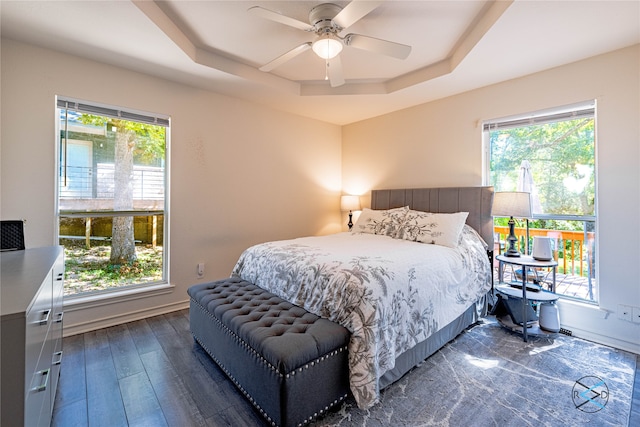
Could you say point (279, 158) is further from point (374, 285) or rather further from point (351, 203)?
point (374, 285)

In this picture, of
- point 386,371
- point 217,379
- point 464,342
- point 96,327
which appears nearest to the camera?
point 386,371

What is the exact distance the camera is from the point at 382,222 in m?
3.38

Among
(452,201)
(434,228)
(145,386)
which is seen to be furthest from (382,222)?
(145,386)

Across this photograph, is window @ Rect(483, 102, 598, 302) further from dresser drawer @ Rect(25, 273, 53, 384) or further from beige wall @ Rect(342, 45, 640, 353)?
dresser drawer @ Rect(25, 273, 53, 384)

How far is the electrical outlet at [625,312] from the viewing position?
230 cm

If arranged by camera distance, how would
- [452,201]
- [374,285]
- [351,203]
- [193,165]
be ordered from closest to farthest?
[374,285] < [193,165] < [452,201] < [351,203]

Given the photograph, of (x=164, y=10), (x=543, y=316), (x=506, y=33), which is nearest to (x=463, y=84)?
(x=506, y=33)

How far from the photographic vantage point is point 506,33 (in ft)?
7.08

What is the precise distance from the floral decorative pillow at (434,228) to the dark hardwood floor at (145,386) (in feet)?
4.95

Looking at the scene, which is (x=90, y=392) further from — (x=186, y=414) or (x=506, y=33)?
(x=506, y=33)

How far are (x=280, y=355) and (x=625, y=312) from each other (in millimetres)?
2926

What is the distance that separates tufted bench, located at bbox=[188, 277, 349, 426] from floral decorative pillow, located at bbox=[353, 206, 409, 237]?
5.58ft

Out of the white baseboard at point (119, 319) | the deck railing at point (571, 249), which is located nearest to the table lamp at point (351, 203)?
the deck railing at point (571, 249)

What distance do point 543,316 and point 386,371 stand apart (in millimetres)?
1776
